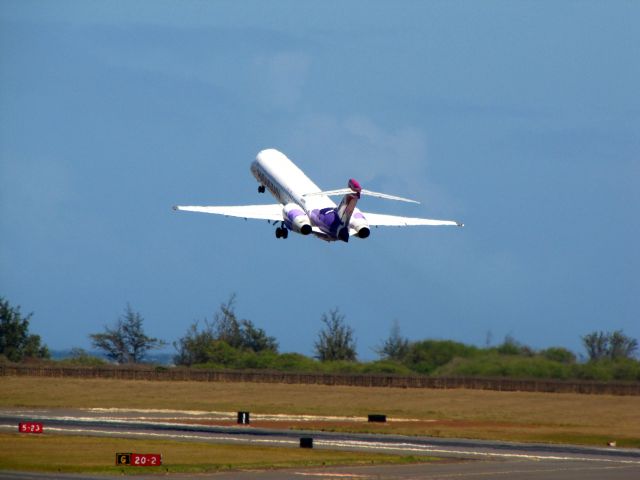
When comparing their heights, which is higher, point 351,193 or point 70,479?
point 351,193

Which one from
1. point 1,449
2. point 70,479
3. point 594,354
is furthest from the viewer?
point 594,354

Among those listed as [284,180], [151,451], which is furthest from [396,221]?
[151,451]

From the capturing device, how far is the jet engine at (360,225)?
85.3m

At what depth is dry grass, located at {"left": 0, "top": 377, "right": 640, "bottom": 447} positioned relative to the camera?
86.3 metres

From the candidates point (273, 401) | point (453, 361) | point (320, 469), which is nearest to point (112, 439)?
point (320, 469)

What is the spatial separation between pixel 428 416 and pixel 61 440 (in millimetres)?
35770

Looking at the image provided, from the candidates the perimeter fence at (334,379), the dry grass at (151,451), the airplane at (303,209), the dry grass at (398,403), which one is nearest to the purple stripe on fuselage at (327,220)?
the airplane at (303,209)

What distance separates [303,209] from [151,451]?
29219mm

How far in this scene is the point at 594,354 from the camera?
118 meters

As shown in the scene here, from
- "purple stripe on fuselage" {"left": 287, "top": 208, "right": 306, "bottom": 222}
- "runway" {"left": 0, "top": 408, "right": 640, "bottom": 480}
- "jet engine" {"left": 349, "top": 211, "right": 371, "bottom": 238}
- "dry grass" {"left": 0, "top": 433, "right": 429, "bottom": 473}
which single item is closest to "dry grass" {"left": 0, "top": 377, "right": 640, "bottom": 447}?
"runway" {"left": 0, "top": 408, "right": 640, "bottom": 480}

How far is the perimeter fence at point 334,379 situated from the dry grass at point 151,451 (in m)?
43.2

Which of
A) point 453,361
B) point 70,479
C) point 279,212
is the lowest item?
point 70,479

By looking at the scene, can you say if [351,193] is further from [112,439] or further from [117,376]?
[117,376]

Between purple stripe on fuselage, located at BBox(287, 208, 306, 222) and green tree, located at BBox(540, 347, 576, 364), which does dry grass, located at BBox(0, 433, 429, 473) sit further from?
green tree, located at BBox(540, 347, 576, 364)
